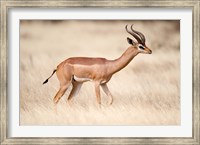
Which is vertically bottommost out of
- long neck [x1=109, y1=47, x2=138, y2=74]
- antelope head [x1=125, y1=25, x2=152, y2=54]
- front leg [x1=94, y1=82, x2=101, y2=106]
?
front leg [x1=94, y1=82, x2=101, y2=106]

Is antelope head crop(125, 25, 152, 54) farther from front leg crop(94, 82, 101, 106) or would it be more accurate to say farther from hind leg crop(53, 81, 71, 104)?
hind leg crop(53, 81, 71, 104)

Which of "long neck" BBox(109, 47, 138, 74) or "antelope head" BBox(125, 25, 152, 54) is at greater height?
"antelope head" BBox(125, 25, 152, 54)

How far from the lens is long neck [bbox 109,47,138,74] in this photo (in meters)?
4.98

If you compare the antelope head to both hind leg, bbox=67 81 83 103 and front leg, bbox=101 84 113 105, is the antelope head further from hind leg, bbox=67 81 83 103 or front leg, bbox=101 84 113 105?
hind leg, bbox=67 81 83 103

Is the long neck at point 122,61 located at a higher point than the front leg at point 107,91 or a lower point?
higher

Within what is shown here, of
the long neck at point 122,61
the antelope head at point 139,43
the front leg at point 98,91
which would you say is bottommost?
the front leg at point 98,91

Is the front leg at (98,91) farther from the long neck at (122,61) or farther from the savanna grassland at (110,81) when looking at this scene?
the long neck at (122,61)

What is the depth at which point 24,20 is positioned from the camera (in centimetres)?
490

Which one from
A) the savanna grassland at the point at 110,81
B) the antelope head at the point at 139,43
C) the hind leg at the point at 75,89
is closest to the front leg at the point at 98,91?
the savanna grassland at the point at 110,81

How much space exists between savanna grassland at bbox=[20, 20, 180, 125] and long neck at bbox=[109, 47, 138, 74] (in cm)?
3

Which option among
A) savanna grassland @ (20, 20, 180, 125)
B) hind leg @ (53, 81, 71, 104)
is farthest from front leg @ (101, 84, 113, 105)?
hind leg @ (53, 81, 71, 104)

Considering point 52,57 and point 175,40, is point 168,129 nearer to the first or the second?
point 175,40

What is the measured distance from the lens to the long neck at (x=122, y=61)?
4980 millimetres

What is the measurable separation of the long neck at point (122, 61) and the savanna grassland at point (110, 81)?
33mm
